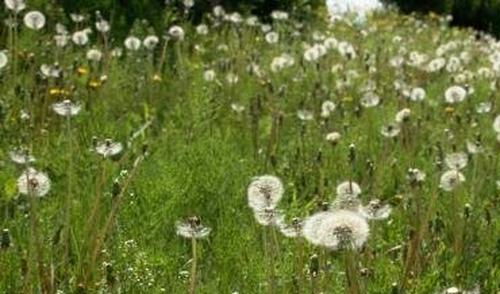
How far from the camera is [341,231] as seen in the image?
5.55 feet

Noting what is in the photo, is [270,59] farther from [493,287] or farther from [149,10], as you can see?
[493,287]

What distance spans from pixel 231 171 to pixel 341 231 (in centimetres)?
145

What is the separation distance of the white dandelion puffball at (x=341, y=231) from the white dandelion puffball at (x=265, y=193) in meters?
0.22

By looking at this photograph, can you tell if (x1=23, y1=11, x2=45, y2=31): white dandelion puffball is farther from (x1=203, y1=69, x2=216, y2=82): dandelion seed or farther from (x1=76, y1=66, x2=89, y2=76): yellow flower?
(x1=203, y1=69, x2=216, y2=82): dandelion seed

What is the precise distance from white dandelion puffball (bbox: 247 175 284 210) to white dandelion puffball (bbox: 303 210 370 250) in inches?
8.7

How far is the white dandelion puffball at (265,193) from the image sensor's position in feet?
6.42

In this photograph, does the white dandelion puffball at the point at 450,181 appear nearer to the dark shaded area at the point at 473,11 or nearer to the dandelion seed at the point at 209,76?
the dandelion seed at the point at 209,76

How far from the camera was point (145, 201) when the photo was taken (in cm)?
272

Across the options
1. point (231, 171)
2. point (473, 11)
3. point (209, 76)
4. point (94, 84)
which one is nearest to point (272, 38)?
point (209, 76)

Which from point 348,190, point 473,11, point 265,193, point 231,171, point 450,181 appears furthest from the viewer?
point 473,11

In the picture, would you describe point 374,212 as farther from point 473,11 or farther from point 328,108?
point 473,11

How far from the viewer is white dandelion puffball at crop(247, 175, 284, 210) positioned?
1.96 metres

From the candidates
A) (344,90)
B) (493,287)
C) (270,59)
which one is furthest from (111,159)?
(270,59)

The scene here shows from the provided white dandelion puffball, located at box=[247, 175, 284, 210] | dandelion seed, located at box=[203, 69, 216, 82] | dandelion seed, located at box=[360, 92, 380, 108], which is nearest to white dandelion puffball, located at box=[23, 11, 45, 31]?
dandelion seed, located at box=[203, 69, 216, 82]
